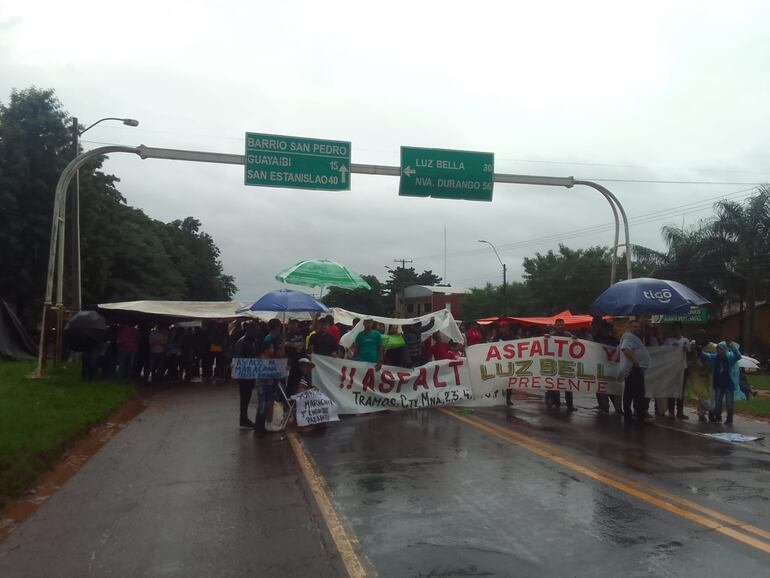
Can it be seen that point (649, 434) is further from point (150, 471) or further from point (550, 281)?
point (550, 281)

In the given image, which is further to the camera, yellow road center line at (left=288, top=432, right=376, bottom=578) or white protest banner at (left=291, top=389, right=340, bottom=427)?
white protest banner at (left=291, top=389, right=340, bottom=427)

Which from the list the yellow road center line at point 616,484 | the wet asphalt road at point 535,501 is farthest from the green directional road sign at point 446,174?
the wet asphalt road at point 535,501

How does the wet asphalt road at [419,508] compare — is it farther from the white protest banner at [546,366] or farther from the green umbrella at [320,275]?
the green umbrella at [320,275]

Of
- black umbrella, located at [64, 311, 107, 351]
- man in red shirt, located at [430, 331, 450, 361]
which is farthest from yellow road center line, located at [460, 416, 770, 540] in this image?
black umbrella, located at [64, 311, 107, 351]

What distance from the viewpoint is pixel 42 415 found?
11.0 m

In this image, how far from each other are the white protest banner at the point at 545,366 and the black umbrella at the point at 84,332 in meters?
8.95

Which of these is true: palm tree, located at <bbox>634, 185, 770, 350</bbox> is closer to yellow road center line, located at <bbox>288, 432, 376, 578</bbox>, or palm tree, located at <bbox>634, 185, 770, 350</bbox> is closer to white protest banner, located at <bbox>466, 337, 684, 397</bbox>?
white protest banner, located at <bbox>466, 337, 684, 397</bbox>

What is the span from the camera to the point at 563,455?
871 cm

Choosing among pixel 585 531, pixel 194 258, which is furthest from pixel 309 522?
pixel 194 258

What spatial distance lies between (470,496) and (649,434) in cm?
507

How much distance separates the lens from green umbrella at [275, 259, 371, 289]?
1714cm

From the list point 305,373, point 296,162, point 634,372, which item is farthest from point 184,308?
point 634,372

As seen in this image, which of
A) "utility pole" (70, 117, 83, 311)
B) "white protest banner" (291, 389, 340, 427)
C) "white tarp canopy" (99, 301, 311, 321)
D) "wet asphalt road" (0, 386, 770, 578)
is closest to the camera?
"wet asphalt road" (0, 386, 770, 578)

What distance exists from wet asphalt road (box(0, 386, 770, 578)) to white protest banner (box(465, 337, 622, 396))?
2.89 metres
